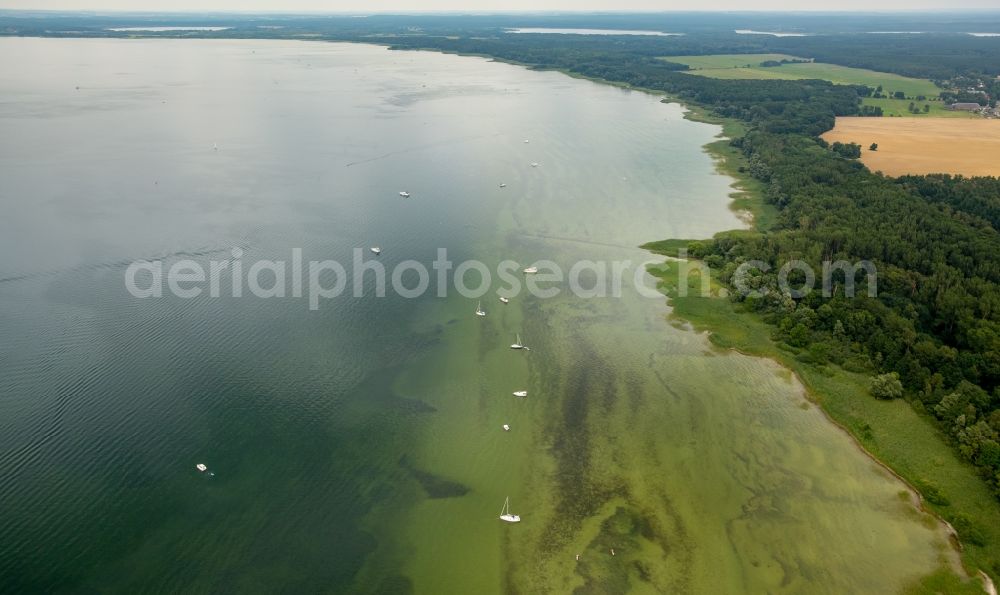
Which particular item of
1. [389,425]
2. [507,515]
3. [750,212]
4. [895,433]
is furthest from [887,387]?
[750,212]

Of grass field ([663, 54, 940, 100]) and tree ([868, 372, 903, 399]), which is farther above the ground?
grass field ([663, 54, 940, 100])

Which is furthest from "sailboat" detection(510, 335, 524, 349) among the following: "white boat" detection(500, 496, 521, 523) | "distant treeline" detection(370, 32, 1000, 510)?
"distant treeline" detection(370, 32, 1000, 510)

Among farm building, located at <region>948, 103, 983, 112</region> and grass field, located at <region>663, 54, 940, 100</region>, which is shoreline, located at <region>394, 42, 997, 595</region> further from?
farm building, located at <region>948, 103, 983, 112</region>

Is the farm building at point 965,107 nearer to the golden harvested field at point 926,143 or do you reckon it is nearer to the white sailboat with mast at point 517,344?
the golden harvested field at point 926,143

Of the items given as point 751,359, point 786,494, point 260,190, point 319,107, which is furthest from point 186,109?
point 786,494

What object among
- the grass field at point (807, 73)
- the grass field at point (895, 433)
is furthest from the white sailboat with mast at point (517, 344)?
the grass field at point (807, 73)

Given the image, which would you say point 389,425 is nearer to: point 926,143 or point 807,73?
point 926,143
